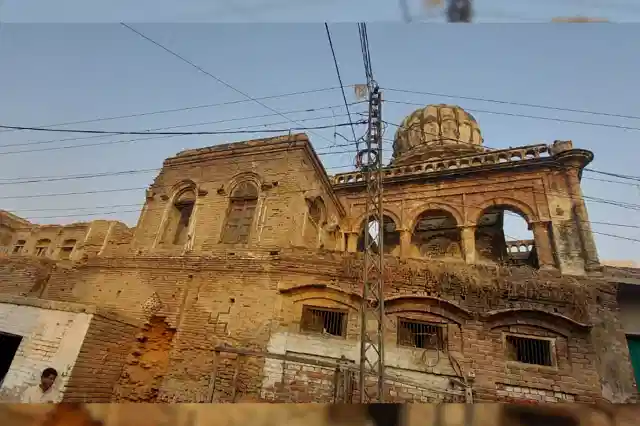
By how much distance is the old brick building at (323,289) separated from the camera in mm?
7660

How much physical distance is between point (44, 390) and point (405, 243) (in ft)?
38.3

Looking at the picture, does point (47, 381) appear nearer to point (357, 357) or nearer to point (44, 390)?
point (44, 390)

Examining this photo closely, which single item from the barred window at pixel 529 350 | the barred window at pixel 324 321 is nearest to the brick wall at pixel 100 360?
the barred window at pixel 324 321

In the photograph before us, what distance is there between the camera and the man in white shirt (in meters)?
6.94

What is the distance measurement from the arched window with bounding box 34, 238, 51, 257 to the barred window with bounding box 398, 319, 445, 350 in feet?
82.4

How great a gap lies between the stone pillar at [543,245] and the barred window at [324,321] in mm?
6954

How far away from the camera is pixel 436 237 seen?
15.0 metres

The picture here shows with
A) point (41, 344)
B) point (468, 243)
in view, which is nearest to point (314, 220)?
point (468, 243)

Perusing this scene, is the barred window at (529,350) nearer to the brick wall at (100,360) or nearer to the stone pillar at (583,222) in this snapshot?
the stone pillar at (583,222)

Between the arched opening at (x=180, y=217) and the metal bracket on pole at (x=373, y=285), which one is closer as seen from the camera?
the metal bracket on pole at (x=373, y=285)

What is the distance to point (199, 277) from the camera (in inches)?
392

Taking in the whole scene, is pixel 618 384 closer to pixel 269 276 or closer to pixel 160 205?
pixel 269 276

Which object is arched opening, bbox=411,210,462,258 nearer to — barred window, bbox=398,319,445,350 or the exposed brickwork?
barred window, bbox=398,319,445,350

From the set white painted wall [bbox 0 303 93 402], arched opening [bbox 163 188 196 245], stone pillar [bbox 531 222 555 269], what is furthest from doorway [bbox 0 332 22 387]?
stone pillar [bbox 531 222 555 269]
